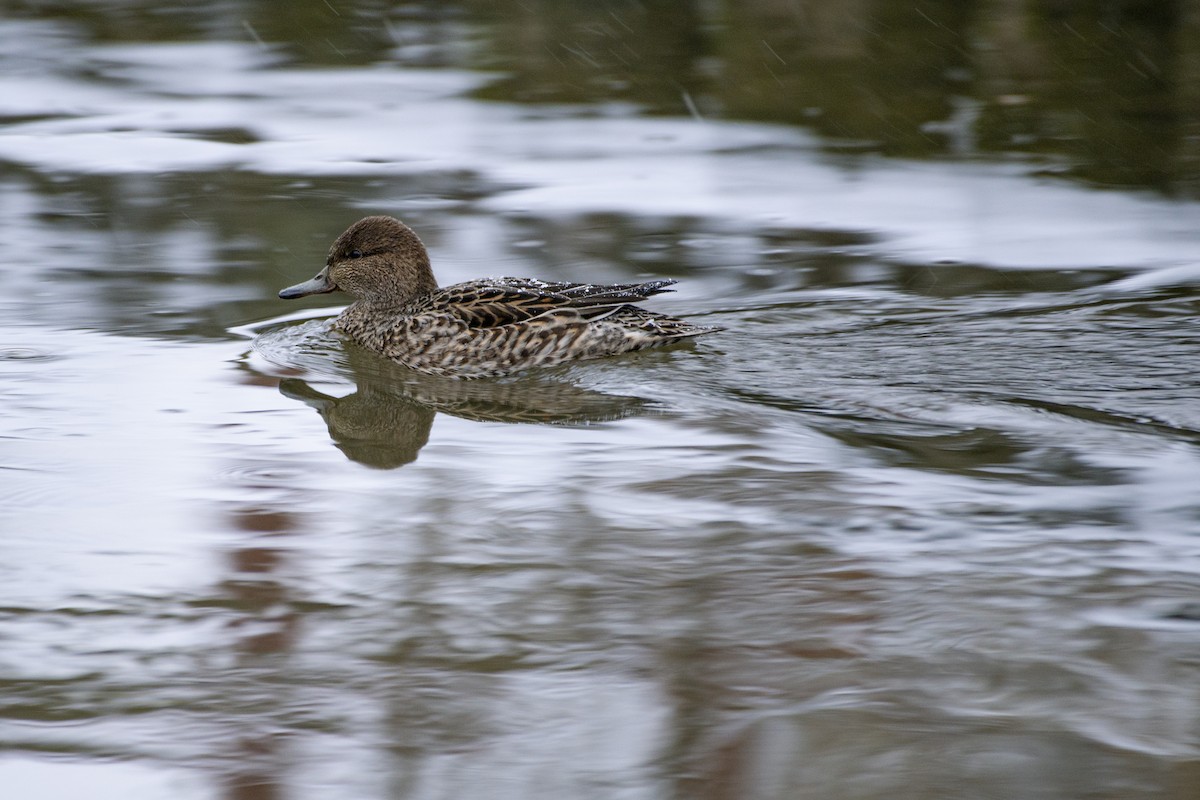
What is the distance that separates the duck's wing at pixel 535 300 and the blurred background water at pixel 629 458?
1.13 feet

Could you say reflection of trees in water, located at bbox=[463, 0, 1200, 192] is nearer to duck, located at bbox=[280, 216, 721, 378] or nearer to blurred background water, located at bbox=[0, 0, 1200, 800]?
blurred background water, located at bbox=[0, 0, 1200, 800]

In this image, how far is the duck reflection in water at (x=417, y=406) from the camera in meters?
7.18

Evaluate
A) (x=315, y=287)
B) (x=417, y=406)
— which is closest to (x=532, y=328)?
(x=417, y=406)

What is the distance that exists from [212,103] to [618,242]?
5567 millimetres

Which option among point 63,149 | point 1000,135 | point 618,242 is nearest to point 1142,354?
point 618,242

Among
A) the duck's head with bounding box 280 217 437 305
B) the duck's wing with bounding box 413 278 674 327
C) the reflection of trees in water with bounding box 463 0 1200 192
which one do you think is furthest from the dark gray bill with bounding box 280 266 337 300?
the reflection of trees in water with bounding box 463 0 1200 192

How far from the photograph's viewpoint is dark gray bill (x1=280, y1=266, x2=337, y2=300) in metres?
8.81

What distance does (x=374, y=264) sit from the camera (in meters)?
8.88

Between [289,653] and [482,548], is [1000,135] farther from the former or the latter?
[289,653]

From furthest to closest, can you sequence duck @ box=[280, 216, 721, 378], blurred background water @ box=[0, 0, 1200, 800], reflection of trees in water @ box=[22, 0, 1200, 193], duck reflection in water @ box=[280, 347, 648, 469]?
reflection of trees in water @ box=[22, 0, 1200, 193]
duck @ box=[280, 216, 721, 378]
duck reflection in water @ box=[280, 347, 648, 469]
blurred background water @ box=[0, 0, 1200, 800]

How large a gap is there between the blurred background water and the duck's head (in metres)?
0.31

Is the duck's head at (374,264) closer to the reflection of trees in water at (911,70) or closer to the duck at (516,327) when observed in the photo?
the duck at (516,327)

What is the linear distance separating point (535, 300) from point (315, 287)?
131cm

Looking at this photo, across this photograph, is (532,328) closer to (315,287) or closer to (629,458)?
(315,287)
